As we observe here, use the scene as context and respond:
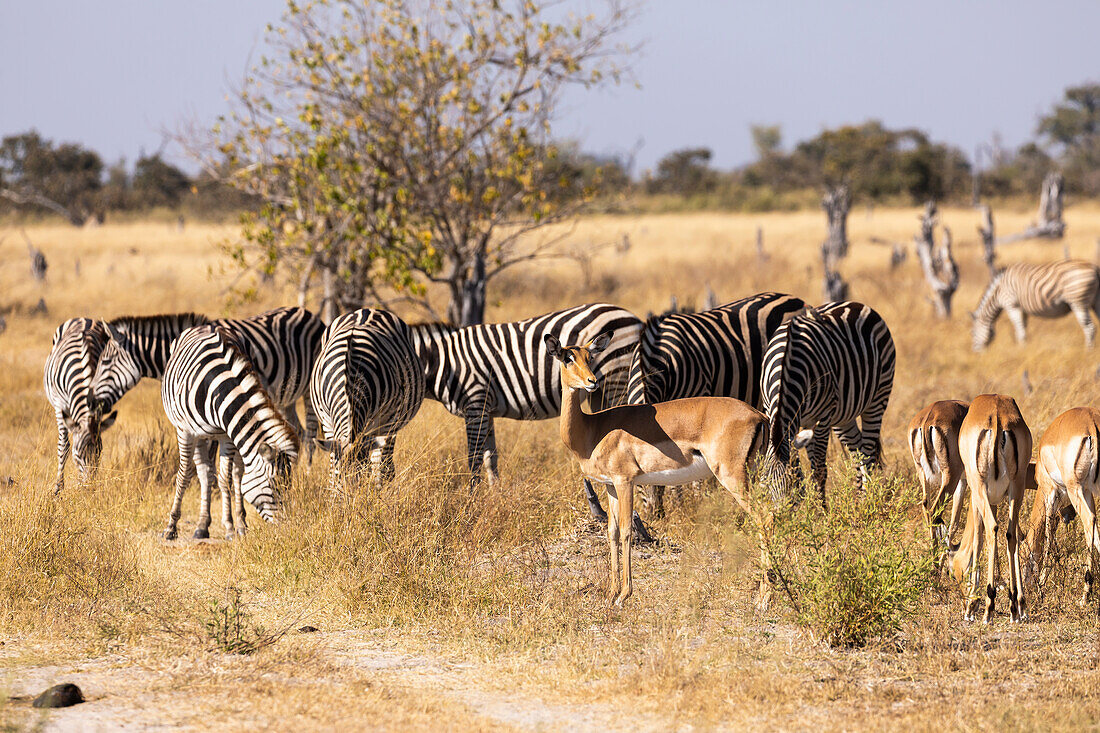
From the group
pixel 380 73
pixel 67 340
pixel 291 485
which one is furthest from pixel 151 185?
pixel 291 485

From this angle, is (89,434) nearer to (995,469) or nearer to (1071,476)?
(995,469)

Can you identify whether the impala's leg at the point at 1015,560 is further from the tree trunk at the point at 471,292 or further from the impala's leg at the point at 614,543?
the tree trunk at the point at 471,292

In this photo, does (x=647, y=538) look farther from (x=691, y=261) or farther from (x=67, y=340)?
(x=691, y=261)

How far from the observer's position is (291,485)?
7363 millimetres

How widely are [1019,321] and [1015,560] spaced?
563 inches

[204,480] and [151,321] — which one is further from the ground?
[151,321]

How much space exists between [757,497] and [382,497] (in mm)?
2555

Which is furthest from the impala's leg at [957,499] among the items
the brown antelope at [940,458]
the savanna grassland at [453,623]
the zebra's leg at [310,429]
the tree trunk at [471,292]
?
the tree trunk at [471,292]

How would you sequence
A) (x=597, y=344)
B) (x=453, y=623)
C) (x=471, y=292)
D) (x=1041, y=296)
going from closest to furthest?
1. (x=453, y=623)
2. (x=597, y=344)
3. (x=471, y=292)
4. (x=1041, y=296)

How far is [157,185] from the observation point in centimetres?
4844

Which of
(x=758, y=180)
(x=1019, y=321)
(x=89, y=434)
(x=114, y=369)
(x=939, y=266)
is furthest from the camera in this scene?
(x=758, y=180)

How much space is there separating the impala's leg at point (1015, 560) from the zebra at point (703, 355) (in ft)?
8.26

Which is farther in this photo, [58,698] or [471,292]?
[471,292]

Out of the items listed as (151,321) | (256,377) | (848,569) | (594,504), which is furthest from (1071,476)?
(151,321)
